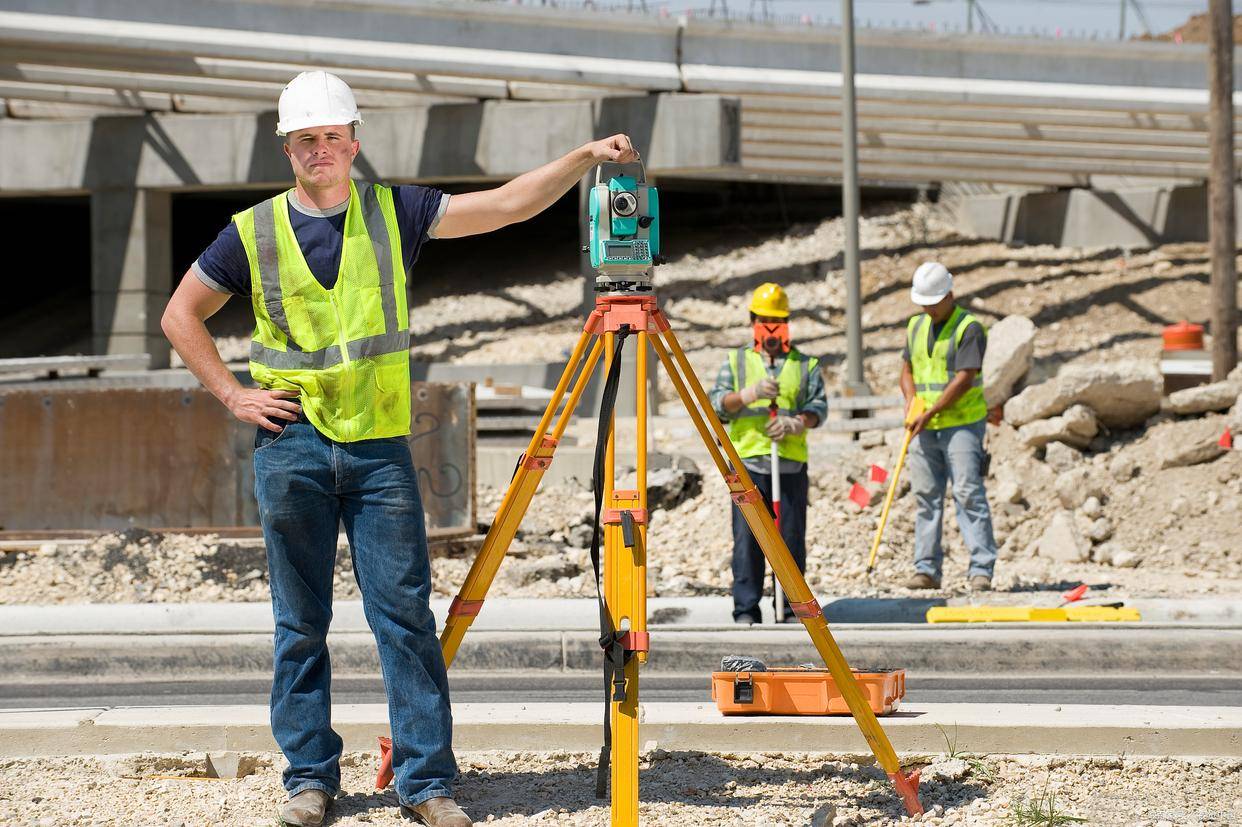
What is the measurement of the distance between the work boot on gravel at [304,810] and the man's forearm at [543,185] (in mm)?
1619

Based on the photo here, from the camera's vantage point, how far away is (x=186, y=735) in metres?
4.62

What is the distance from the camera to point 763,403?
24.6 feet

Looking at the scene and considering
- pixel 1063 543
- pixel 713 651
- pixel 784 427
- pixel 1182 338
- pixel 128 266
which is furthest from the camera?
pixel 128 266

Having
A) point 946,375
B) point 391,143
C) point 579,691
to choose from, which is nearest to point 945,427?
point 946,375

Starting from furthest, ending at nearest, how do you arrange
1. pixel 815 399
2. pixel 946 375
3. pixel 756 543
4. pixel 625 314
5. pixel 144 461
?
pixel 144 461 < pixel 946 375 < pixel 815 399 < pixel 756 543 < pixel 625 314

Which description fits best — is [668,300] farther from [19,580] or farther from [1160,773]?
[1160,773]

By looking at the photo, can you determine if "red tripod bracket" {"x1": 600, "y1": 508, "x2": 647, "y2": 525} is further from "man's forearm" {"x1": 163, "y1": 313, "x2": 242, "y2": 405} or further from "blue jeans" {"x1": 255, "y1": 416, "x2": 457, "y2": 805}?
"man's forearm" {"x1": 163, "y1": 313, "x2": 242, "y2": 405}

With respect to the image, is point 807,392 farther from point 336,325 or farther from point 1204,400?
point 1204,400

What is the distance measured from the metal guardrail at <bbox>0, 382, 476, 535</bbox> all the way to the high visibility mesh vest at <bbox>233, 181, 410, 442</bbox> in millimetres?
6354

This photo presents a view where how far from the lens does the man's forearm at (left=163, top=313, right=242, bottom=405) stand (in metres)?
3.88

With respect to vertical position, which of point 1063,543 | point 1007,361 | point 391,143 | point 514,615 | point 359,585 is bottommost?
point 514,615

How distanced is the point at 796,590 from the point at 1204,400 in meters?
10.9

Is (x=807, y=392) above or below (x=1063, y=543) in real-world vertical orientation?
above

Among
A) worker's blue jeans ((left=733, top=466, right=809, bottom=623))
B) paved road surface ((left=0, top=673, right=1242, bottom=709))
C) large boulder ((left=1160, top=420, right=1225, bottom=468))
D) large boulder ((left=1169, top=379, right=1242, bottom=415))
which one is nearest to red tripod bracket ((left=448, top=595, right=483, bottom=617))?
paved road surface ((left=0, top=673, right=1242, bottom=709))
